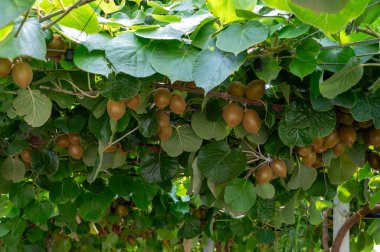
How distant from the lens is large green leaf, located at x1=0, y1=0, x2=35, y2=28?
370 mm

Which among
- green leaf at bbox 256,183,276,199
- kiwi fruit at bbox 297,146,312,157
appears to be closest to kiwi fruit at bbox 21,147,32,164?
green leaf at bbox 256,183,276,199

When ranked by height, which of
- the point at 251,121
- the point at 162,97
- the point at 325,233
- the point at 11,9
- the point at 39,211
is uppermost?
the point at 11,9

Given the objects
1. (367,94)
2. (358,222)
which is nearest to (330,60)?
(367,94)

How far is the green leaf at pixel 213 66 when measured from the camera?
0.87m

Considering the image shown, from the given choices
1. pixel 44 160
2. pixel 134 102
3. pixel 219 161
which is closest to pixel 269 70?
pixel 134 102

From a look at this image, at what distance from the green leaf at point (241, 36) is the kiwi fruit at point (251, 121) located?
0.32 metres

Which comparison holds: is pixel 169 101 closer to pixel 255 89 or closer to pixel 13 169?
pixel 255 89

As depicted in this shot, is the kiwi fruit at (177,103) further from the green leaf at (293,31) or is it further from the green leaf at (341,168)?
the green leaf at (341,168)

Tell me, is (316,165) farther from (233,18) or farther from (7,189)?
(7,189)

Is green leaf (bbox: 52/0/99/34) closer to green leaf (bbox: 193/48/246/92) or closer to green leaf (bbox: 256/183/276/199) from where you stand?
green leaf (bbox: 193/48/246/92)

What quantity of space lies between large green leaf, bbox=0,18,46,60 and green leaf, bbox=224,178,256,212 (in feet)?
2.76

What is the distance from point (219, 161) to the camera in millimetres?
1312

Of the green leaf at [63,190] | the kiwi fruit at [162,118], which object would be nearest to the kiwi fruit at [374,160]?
the kiwi fruit at [162,118]

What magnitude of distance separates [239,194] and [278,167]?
0.42 feet
